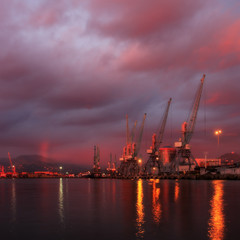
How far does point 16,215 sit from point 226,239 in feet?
77.8

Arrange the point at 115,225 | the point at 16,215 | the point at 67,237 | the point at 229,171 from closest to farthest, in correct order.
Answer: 1. the point at 67,237
2. the point at 115,225
3. the point at 16,215
4. the point at 229,171

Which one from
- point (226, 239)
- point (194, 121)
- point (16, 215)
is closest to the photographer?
point (226, 239)

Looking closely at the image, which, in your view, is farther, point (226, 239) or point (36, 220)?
point (36, 220)

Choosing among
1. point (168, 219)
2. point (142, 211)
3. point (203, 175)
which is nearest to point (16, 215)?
point (142, 211)

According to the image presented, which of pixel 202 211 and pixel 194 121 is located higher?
pixel 194 121

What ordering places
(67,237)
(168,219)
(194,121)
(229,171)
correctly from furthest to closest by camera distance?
(194,121), (229,171), (168,219), (67,237)

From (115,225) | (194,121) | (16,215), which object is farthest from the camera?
(194,121)

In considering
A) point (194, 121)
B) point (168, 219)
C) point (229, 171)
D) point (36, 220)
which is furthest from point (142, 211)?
point (194, 121)

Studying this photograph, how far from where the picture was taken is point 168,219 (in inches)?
1252

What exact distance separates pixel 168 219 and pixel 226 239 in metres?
9.30

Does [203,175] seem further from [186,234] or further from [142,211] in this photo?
[186,234]

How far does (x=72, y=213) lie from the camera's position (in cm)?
3738

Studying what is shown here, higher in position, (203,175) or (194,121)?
(194,121)

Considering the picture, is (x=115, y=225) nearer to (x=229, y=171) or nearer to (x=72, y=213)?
(x=72, y=213)
